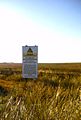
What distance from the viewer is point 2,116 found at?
14.9 feet

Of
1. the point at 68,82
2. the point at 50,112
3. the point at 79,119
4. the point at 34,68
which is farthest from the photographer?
the point at 68,82

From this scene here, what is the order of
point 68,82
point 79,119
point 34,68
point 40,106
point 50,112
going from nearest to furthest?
point 79,119, point 50,112, point 40,106, point 34,68, point 68,82

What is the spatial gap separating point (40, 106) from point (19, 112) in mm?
404

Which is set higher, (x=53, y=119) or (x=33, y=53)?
(x=33, y=53)

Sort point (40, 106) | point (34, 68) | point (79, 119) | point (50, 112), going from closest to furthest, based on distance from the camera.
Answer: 1. point (79, 119)
2. point (50, 112)
3. point (40, 106)
4. point (34, 68)

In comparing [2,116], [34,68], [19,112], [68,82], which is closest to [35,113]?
[19,112]

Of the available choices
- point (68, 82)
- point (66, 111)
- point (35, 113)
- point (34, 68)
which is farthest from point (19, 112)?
point (68, 82)

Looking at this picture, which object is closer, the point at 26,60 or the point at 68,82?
the point at 26,60

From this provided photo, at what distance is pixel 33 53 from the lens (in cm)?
988

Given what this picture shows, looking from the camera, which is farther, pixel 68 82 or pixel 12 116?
pixel 68 82

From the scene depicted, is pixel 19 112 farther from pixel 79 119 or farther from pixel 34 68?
pixel 34 68

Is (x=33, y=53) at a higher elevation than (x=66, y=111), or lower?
higher

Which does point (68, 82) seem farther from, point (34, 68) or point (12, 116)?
point (12, 116)

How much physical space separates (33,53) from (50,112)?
531 cm
